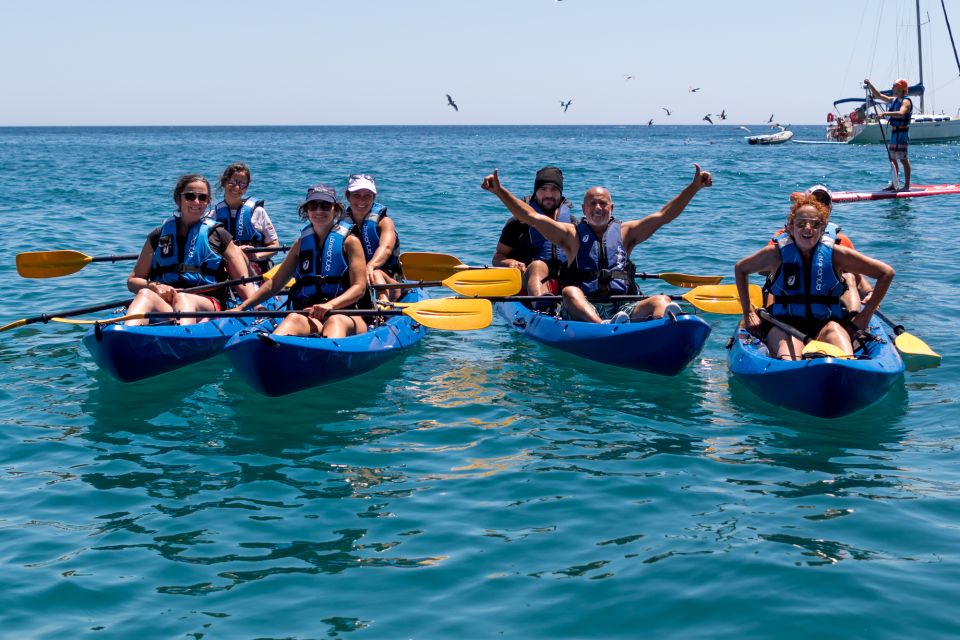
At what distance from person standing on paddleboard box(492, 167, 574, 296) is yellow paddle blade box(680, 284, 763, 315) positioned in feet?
4.37

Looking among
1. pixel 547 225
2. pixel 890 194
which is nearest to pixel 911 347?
pixel 547 225

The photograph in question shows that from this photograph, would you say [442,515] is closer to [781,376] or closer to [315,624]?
[315,624]

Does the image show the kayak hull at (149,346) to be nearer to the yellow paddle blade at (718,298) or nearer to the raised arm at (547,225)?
the raised arm at (547,225)

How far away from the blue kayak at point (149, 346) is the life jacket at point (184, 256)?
54cm

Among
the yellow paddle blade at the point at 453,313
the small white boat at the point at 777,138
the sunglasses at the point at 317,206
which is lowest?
the yellow paddle blade at the point at 453,313

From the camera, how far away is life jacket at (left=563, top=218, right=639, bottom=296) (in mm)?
8625

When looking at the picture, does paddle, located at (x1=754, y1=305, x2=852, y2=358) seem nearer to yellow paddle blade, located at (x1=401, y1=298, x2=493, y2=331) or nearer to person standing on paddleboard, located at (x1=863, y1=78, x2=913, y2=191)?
yellow paddle blade, located at (x1=401, y1=298, x2=493, y2=331)

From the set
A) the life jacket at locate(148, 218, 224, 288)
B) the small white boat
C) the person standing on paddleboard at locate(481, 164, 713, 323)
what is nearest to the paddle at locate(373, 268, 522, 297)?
the person standing on paddleboard at locate(481, 164, 713, 323)

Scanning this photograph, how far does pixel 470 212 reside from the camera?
2239cm

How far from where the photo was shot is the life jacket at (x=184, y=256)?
885cm

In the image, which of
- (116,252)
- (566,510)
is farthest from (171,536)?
(116,252)

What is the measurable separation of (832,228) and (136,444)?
214 inches
